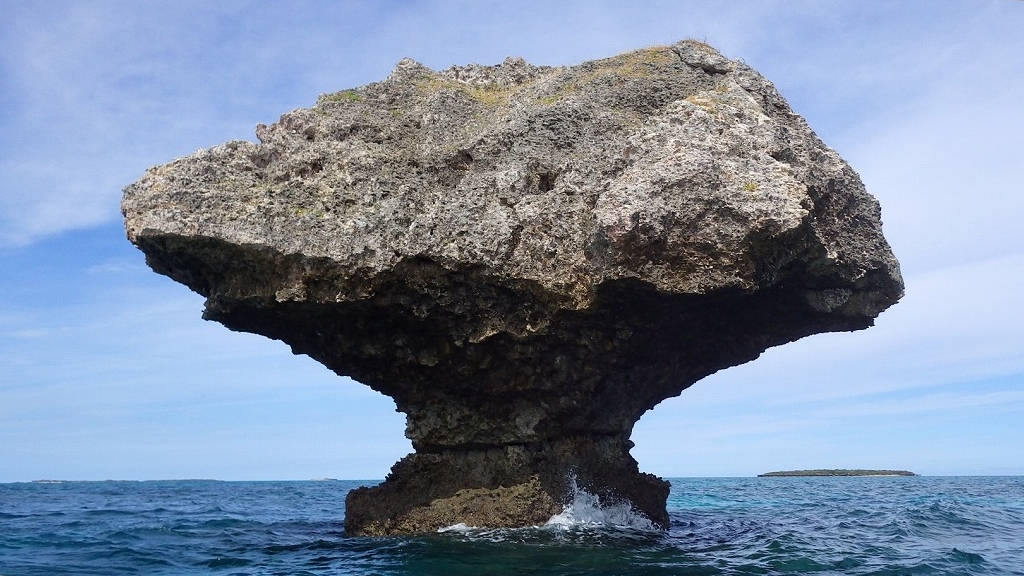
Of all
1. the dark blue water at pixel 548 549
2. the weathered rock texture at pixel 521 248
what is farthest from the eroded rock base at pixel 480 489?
the dark blue water at pixel 548 549

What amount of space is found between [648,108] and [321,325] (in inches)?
271

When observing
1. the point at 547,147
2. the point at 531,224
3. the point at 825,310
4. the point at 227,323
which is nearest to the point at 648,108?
the point at 547,147

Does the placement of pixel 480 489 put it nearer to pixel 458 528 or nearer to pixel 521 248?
pixel 458 528

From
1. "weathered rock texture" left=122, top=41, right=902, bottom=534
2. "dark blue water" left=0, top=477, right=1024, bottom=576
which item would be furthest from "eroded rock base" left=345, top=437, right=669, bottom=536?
"dark blue water" left=0, top=477, right=1024, bottom=576

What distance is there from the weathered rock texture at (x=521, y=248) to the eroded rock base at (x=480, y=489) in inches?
1.6

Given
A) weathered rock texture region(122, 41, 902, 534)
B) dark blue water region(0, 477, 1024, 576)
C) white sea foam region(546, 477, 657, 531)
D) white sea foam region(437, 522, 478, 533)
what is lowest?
dark blue water region(0, 477, 1024, 576)

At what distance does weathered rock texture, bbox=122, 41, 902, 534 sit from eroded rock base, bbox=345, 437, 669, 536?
1.6 inches

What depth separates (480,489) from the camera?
47.9 ft

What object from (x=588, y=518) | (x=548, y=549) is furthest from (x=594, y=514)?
(x=548, y=549)

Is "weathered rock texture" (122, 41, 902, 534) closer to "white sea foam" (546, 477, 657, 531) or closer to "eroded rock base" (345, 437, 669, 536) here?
"eroded rock base" (345, 437, 669, 536)

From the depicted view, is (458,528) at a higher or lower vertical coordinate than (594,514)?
lower

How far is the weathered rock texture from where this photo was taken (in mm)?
11891

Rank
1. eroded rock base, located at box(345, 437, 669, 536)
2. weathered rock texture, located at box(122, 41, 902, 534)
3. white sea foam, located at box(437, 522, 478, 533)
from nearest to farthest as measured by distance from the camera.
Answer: weathered rock texture, located at box(122, 41, 902, 534) < white sea foam, located at box(437, 522, 478, 533) < eroded rock base, located at box(345, 437, 669, 536)

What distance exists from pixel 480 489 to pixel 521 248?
489 centimetres
